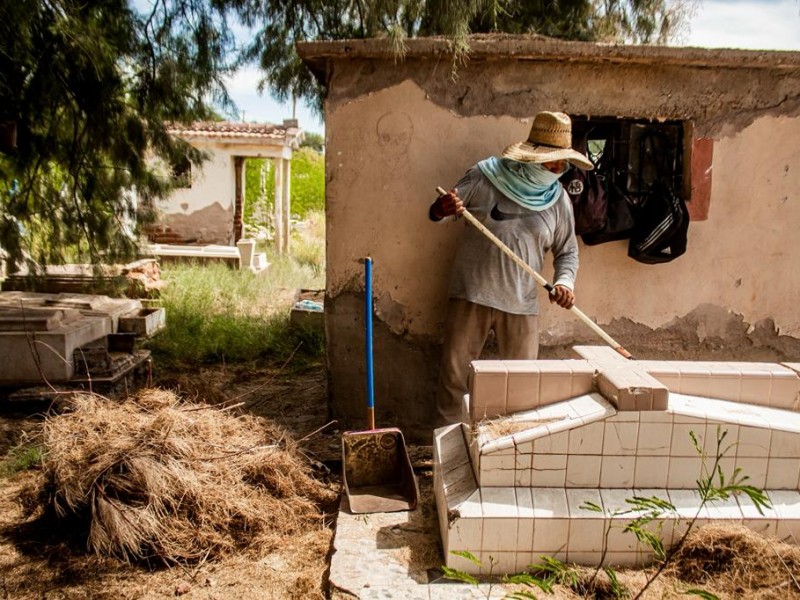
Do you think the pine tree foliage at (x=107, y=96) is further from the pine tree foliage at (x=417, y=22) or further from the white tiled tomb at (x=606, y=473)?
the white tiled tomb at (x=606, y=473)

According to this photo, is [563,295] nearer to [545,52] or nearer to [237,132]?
[545,52]

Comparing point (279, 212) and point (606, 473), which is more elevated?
point (279, 212)

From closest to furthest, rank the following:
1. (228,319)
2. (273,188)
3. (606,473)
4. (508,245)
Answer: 1. (606,473)
2. (508,245)
3. (228,319)
4. (273,188)

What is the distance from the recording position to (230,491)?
3.53m

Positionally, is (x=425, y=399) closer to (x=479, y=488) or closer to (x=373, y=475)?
(x=373, y=475)

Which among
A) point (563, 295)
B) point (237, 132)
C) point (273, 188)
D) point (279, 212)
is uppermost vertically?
point (237, 132)

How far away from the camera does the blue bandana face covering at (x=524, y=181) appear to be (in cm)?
425

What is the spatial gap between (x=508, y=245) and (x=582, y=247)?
2.79 feet

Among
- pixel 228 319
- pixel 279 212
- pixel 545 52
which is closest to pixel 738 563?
pixel 545 52

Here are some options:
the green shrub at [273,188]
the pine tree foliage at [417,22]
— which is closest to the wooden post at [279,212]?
the green shrub at [273,188]

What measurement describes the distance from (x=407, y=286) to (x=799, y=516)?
267 centimetres

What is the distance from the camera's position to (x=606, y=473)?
9.86 feet

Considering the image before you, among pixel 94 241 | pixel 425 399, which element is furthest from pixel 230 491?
pixel 94 241

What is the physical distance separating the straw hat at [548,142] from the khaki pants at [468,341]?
0.95 m
